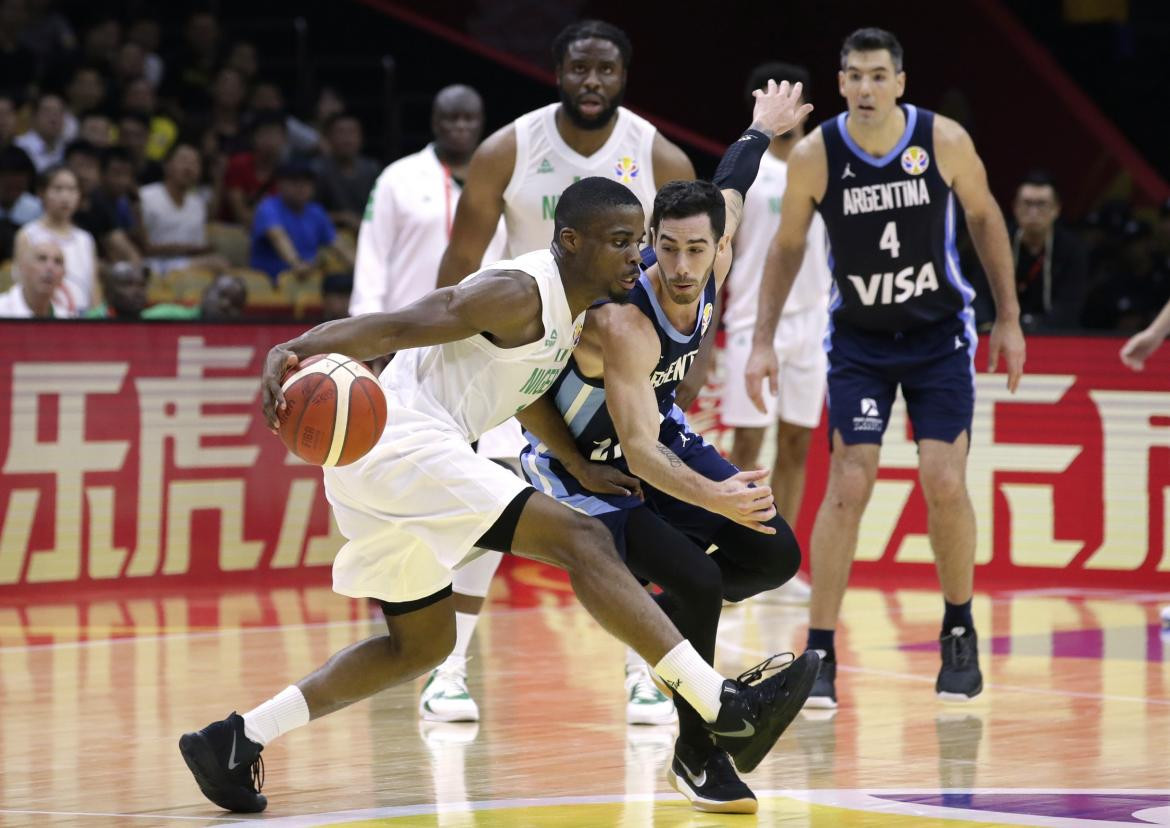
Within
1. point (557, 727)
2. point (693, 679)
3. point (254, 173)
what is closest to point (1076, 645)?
point (557, 727)

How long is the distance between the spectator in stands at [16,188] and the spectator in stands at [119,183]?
48 centimetres

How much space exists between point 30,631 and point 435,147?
2992mm

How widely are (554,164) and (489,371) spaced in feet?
6.38

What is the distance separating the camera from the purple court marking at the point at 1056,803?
513 centimetres

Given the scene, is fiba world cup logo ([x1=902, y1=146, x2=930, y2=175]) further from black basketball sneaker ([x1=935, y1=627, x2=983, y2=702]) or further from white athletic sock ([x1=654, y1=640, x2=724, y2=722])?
white athletic sock ([x1=654, y1=640, x2=724, y2=722])

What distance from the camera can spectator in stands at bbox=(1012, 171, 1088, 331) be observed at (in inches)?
434

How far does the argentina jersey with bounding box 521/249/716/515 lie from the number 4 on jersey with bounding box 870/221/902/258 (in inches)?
59.2

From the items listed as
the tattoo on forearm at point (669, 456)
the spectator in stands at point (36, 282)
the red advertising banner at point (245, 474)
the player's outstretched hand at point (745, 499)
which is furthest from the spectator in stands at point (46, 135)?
the player's outstretched hand at point (745, 499)

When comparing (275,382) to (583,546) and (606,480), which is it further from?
(606,480)

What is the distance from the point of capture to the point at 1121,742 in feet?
20.5

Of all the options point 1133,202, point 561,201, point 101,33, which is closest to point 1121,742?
point 561,201

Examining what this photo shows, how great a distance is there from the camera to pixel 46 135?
13.0 metres

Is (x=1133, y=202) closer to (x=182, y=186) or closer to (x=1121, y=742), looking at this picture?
(x=182, y=186)

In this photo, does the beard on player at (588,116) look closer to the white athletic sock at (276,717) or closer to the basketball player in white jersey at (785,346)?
the white athletic sock at (276,717)
